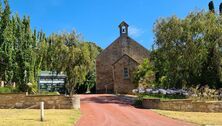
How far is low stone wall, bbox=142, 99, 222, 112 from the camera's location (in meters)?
24.6

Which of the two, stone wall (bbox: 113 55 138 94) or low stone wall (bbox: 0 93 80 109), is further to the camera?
stone wall (bbox: 113 55 138 94)

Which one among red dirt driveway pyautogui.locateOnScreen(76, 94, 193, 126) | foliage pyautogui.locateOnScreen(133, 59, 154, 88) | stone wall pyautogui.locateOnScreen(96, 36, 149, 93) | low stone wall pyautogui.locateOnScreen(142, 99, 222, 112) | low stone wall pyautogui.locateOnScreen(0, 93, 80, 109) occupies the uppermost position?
stone wall pyautogui.locateOnScreen(96, 36, 149, 93)

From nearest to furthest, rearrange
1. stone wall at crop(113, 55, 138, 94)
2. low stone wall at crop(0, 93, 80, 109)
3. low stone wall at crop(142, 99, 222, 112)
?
1. low stone wall at crop(0, 93, 80, 109)
2. low stone wall at crop(142, 99, 222, 112)
3. stone wall at crop(113, 55, 138, 94)

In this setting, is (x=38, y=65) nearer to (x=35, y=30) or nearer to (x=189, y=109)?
(x=35, y=30)

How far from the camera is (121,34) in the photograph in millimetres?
46125

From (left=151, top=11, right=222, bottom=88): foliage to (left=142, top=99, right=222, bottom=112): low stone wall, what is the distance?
5130 mm

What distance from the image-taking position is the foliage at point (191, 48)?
2894 centimetres

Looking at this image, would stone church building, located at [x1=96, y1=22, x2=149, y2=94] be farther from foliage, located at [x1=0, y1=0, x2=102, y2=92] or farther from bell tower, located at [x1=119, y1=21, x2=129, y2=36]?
foliage, located at [x1=0, y1=0, x2=102, y2=92]

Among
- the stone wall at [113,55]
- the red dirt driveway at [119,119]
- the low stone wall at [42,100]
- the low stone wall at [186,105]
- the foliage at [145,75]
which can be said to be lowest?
the red dirt driveway at [119,119]

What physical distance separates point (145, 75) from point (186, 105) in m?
10.5

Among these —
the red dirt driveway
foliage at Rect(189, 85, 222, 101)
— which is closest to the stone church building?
foliage at Rect(189, 85, 222, 101)

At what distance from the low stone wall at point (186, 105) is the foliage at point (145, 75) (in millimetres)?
6727

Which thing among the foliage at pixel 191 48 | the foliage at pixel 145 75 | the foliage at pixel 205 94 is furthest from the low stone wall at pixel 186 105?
the foliage at pixel 145 75

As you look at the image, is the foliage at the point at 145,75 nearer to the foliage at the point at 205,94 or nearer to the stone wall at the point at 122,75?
the stone wall at the point at 122,75
